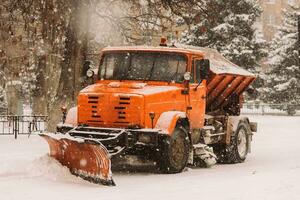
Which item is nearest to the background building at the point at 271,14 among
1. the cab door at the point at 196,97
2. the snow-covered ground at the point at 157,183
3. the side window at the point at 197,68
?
the snow-covered ground at the point at 157,183

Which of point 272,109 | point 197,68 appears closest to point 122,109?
point 197,68

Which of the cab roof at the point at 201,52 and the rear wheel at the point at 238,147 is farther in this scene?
the rear wheel at the point at 238,147

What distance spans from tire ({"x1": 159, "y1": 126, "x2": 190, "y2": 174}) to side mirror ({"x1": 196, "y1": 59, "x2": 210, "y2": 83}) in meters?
1.33

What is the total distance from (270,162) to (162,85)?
4.03 metres

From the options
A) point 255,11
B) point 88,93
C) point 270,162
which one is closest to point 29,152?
point 88,93

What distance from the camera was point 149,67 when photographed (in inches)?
553

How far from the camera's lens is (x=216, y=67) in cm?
1611

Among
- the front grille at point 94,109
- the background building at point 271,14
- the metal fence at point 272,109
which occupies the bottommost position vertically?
the metal fence at point 272,109

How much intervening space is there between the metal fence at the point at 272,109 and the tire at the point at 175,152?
40482mm

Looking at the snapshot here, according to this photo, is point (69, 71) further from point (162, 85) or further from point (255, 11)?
point (255, 11)

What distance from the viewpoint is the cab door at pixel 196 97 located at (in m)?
14.4

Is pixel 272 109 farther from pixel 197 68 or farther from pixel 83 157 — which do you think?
pixel 83 157

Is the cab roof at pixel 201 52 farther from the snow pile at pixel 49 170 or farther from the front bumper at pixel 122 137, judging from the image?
the snow pile at pixel 49 170

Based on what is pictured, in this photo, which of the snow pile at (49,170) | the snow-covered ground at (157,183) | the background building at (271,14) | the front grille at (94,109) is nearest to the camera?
the snow-covered ground at (157,183)
